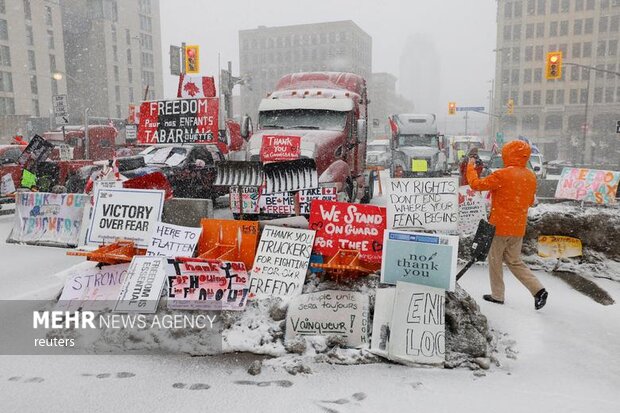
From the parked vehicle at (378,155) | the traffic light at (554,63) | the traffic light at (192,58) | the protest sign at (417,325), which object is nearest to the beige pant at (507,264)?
the protest sign at (417,325)

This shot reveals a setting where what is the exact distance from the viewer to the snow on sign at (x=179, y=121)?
8258 millimetres

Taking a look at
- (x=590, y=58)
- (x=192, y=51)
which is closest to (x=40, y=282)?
(x=192, y=51)

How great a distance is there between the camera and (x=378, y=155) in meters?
31.0

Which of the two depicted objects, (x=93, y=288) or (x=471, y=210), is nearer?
(x=93, y=288)

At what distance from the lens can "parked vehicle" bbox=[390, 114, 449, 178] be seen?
69.4 feet

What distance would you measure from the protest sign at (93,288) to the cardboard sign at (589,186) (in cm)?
751

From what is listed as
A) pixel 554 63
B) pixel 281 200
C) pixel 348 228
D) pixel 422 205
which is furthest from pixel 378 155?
pixel 348 228

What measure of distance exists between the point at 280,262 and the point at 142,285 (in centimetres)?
150

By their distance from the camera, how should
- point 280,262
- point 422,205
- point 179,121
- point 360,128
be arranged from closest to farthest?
point 280,262 → point 422,205 → point 179,121 → point 360,128

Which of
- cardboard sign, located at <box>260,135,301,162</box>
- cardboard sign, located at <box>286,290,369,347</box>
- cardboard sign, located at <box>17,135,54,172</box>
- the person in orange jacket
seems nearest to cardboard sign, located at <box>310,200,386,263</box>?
cardboard sign, located at <box>286,290,369,347</box>

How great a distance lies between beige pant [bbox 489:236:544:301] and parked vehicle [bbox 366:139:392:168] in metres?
23.6

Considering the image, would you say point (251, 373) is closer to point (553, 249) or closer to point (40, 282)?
point (40, 282)

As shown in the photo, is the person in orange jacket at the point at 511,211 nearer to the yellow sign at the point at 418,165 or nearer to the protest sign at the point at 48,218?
the protest sign at the point at 48,218

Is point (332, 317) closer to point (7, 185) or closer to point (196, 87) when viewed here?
point (196, 87)
